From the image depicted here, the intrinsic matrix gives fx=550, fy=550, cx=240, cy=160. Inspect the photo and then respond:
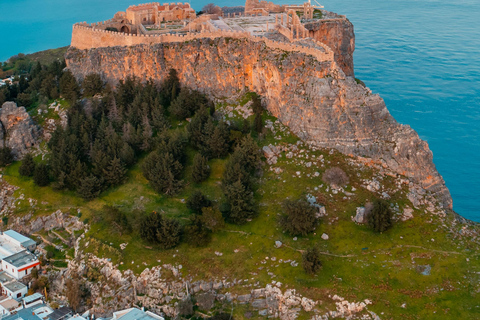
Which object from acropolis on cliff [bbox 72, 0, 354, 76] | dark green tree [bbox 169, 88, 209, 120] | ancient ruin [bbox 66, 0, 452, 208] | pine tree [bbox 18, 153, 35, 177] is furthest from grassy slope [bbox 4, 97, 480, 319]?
acropolis on cliff [bbox 72, 0, 354, 76]

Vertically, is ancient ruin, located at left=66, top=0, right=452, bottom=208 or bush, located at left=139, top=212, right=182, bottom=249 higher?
ancient ruin, located at left=66, top=0, right=452, bottom=208

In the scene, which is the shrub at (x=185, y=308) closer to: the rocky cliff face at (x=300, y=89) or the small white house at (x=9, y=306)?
the small white house at (x=9, y=306)

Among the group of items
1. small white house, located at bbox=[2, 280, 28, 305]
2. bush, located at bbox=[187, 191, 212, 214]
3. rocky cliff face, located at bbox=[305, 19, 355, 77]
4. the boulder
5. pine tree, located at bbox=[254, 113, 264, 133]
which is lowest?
small white house, located at bbox=[2, 280, 28, 305]

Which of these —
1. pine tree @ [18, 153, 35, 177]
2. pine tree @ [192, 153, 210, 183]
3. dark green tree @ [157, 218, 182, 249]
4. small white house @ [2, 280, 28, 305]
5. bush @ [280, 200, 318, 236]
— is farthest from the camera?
pine tree @ [18, 153, 35, 177]

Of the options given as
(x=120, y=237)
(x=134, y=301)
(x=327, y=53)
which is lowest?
(x=134, y=301)

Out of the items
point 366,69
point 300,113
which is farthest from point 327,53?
point 366,69

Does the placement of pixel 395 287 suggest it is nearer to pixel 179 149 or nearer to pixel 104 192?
pixel 179 149

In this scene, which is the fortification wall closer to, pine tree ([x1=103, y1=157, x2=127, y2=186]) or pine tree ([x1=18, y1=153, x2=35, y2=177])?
pine tree ([x1=103, y1=157, x2=127, y2=186])
